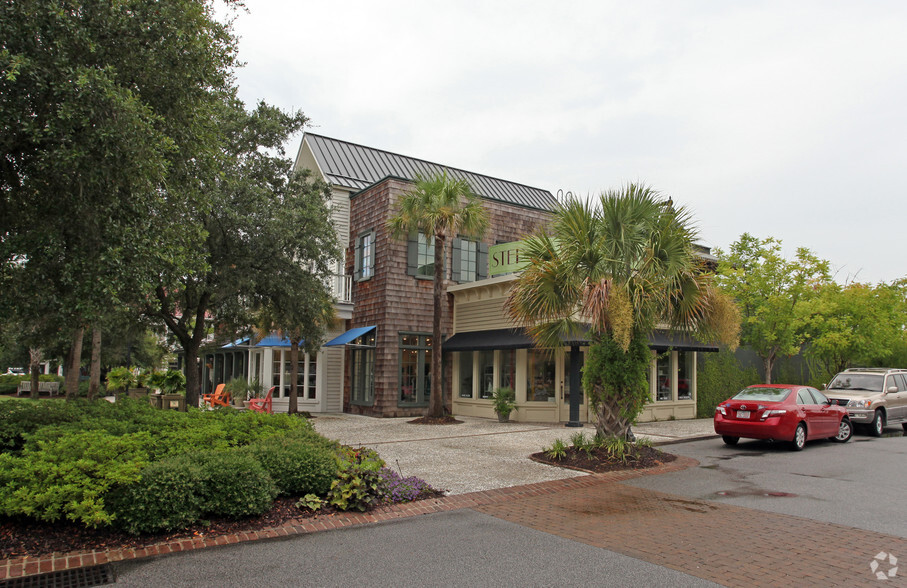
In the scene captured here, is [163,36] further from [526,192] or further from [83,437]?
[526,192]

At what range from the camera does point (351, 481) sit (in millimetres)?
7426

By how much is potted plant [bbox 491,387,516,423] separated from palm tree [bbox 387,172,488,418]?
1.63m

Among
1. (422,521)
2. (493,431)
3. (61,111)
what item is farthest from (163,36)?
(493,431)

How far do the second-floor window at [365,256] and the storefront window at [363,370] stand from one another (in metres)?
2.06

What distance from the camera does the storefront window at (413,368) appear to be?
19.3 metres

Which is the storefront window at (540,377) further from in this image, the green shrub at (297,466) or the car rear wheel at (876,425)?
the green shrub at (297,466)

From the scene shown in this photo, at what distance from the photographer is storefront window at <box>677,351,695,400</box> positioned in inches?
774

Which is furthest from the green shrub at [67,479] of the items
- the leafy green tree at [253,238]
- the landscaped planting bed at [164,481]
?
the leafy green tree at [253,238]

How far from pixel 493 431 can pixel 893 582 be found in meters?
10.6

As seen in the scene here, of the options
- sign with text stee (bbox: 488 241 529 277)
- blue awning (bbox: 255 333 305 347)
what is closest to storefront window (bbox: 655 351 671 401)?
sign with text stee (bbox: 488 241 529 277)

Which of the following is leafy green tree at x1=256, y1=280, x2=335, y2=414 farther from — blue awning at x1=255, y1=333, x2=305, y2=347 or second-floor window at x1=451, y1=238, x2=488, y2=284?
second-floor window at x1=451, y1=238, x2=488, y2=284

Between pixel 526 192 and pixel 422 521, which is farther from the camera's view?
pixel 526 192

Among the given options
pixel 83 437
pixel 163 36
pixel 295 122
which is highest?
pixel 295 122

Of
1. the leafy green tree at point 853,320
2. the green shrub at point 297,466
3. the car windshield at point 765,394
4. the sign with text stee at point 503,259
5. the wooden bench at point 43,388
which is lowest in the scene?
the wooden bench at point 43,388
